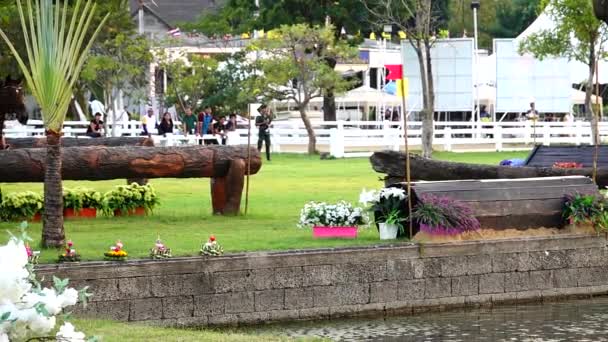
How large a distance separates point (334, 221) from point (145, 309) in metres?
3.49

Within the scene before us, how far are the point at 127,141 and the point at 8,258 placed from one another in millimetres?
18731

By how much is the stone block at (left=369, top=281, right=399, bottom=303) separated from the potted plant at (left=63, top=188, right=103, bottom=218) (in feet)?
20.7

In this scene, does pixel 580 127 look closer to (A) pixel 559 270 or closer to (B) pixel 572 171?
(B) pixel 572 171

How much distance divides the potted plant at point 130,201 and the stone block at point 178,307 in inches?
260

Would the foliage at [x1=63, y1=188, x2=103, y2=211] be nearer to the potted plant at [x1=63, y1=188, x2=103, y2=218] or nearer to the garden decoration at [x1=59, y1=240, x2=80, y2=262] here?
the potted plant at [x1=63, y1=188, x2=103, y2=218]

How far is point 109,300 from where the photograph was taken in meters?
13.4

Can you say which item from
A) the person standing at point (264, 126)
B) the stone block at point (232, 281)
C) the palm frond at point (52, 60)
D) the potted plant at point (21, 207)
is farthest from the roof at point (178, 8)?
the stone block at point (232, 281)

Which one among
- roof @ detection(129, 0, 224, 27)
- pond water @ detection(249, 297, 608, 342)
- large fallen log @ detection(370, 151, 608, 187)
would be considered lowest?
pond water @ detection(249, 297, 608, 342)

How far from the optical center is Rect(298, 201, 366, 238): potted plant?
54.0 feet

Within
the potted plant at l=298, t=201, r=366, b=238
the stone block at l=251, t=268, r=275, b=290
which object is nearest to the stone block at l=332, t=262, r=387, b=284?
the stone block at l=251, t=268, r=275, b=290

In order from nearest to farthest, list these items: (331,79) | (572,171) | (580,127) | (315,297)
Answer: (315,297) < (572,171) < (331,79) < (580,127)

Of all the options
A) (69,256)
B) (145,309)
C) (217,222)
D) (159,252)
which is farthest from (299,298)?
(217,222)

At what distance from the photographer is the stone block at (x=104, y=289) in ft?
43.7

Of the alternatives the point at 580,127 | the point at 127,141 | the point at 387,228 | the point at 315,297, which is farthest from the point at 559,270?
the point at 580,127
